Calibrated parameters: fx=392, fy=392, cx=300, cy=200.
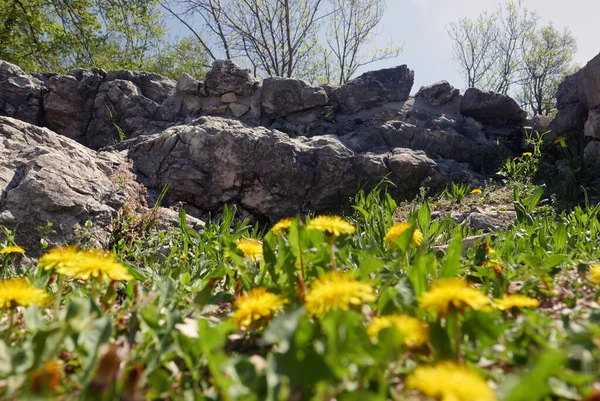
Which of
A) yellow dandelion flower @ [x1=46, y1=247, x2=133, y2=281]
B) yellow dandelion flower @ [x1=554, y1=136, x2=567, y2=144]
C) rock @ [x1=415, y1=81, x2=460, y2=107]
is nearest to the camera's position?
yellow dandelion flower @ [x1=46, y1=247, x2=133, y2=281]

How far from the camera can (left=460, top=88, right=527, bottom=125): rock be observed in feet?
24.6

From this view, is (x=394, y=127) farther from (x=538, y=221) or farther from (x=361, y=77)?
(x=538, y=221)

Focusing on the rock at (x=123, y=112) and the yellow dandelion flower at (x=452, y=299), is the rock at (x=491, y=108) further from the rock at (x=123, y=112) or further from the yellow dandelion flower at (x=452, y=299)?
the yellow dandelion flower at (x=452, y=299)

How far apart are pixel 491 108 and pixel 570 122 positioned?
4.44 ft

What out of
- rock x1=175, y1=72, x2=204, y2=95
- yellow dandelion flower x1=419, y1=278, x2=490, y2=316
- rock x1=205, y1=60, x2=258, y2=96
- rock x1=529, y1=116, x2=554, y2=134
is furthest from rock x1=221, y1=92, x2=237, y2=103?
yellow dandelion flower x1=419, y1=278, x2=490, y2=316

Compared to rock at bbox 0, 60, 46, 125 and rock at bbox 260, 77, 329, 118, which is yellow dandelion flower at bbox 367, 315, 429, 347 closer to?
rock at bbox 260, 77, 329, 118

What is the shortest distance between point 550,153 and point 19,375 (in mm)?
8066

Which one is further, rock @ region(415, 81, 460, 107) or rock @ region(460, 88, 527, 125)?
rock @ region(415, 81, 460, 107)

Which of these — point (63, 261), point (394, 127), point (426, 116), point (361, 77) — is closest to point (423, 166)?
point (394, 127)

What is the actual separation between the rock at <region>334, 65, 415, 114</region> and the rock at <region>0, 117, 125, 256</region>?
5.35 m

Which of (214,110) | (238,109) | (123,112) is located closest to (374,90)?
(238,109)

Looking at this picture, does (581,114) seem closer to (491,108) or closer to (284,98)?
(491,108)

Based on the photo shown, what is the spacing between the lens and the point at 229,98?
7168mm

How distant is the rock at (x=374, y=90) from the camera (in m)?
7.50
